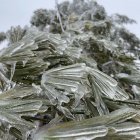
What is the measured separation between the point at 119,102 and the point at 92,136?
0.99 feet

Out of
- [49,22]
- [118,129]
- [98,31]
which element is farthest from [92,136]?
[49,22]

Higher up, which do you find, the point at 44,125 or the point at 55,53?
the point at 55,53

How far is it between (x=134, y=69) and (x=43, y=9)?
2903 mm

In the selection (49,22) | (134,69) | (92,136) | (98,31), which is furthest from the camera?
(49,22)

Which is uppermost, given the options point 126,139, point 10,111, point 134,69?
point 10,111

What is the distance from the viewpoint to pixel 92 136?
4.43 feet

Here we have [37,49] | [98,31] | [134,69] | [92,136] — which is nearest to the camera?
[92,136]

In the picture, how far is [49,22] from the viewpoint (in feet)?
18.7

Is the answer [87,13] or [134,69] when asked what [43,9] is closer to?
[87,13]

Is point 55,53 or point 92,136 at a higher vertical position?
point 55,53

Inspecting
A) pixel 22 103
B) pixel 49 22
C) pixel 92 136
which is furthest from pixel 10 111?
pixel 49 22

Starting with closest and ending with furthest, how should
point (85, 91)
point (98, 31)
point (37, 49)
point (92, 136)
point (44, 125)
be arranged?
point (92, 136)
point (44, 125)
point (85, 91)
point (37, 49)
point (98, 31)

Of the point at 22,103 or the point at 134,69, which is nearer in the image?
the point at 22,103

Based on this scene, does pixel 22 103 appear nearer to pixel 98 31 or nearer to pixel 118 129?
pixel 118 129
